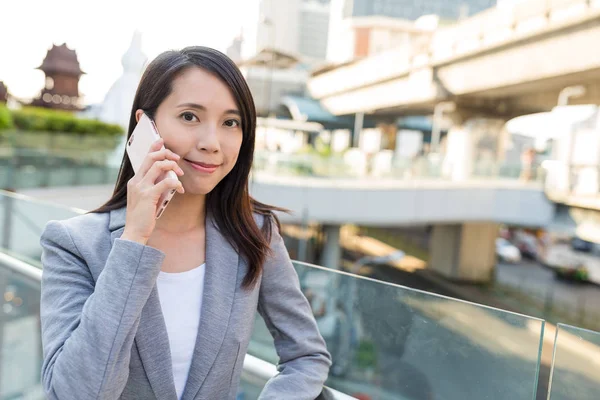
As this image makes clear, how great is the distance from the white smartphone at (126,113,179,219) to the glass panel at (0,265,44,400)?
222 cm

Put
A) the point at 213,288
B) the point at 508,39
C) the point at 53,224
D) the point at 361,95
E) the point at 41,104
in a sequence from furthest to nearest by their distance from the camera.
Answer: the point at 361,95 < the point at 41,104 < the point at 508,39 < the point at 213,288 < the point at 53,224

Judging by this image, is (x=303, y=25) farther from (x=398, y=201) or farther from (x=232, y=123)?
(x=232, y=123)

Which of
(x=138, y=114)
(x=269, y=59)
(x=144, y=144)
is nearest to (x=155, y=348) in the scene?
(x=144, y=144)

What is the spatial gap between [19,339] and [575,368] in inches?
126

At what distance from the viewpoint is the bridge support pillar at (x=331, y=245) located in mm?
21906

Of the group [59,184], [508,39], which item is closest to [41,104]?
[59,184]

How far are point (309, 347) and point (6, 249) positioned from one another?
9.53 feet

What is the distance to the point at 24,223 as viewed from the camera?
12.5 feet

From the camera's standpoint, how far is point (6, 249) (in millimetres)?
3803

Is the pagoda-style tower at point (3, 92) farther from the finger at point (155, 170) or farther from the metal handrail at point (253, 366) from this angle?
the finger at point (155, 170)

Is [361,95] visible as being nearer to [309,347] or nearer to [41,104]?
[41,104]

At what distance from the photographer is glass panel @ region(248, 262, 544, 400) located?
1.77 m

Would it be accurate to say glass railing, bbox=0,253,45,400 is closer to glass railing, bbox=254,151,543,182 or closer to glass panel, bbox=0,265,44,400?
glass panel, bbox=0,265,44,400

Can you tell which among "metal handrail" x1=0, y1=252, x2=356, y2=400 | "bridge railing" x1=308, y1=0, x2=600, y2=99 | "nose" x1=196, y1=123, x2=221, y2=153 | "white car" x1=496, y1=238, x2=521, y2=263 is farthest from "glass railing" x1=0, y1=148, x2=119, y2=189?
"white car" x1=496, y1=238, x2=521, y2=263
